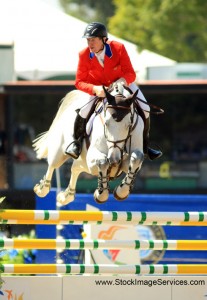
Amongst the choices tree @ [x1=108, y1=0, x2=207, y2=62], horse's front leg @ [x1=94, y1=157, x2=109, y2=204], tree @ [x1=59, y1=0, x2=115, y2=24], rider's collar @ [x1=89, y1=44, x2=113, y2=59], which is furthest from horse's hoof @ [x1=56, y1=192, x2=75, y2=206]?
tree @ [x1=59, y1=0, x2=115, y2=24]

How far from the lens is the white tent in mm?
18984

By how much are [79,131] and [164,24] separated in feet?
63.0

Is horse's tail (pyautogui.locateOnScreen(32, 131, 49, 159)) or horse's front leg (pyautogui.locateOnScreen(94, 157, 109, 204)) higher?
horse's tail (pyautogui.locateOnScreen(32, 131, 49, 159))

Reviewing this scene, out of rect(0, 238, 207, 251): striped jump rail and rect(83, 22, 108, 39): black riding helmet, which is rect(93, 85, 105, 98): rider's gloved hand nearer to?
rect(83, 22, 108, 39): black riding helmet

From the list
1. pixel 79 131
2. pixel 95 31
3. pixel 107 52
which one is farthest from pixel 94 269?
pixel 95 31

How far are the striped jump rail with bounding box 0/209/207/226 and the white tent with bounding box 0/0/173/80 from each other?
34.4 ft

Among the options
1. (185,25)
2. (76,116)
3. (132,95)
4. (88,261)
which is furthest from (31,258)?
(185,25)

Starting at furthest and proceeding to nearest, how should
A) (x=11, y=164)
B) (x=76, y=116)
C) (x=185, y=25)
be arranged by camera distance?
(x=185, y=25)
(x=11, y=164)
(x=76, y=116)

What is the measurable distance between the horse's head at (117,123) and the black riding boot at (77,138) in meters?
0.56

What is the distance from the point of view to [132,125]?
9.04m

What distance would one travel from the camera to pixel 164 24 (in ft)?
93.4

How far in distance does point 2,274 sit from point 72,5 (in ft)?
200

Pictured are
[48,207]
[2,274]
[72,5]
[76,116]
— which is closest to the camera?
[2,274]

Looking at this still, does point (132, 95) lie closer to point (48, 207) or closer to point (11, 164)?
point (48, 207)
